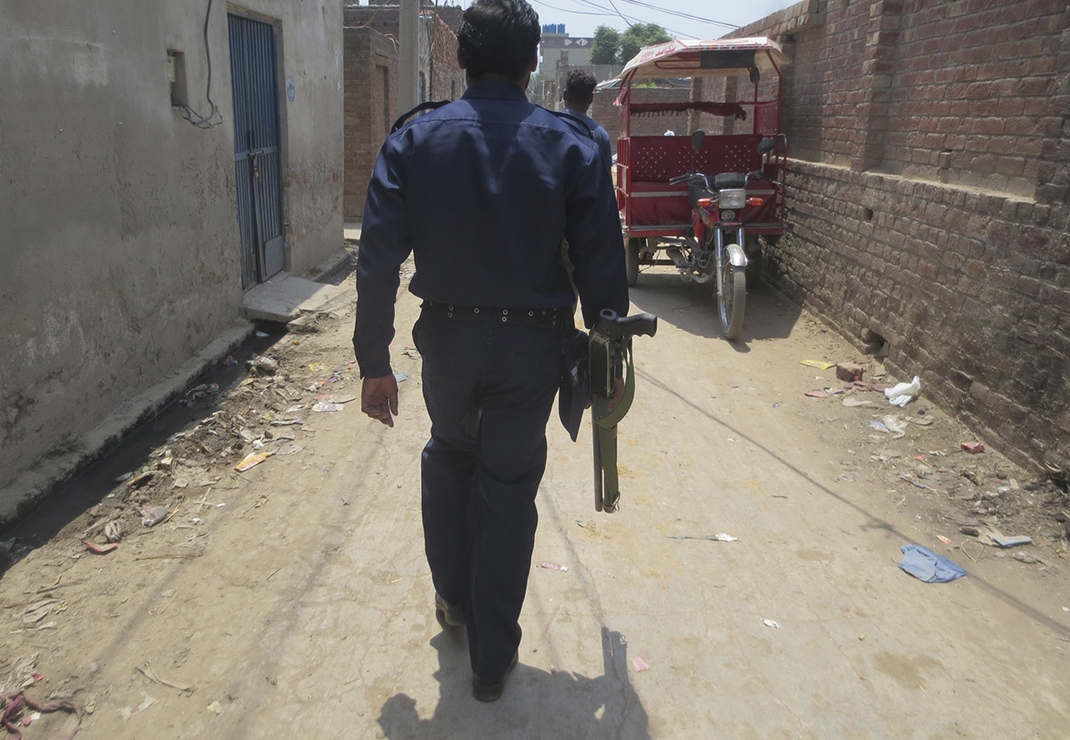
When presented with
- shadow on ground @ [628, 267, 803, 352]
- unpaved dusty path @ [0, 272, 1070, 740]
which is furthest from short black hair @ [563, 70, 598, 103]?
unpaved dusty path @ [0, 272, 1070, 740]

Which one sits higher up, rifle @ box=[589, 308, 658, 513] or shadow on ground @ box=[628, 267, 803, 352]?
rifle @ box=[589, 308, 658, 513]

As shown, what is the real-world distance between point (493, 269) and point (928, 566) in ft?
7.27

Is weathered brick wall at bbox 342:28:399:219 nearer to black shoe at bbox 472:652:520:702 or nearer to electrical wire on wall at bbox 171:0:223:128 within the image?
electrical wire on wall at bbox 171:0:223:128

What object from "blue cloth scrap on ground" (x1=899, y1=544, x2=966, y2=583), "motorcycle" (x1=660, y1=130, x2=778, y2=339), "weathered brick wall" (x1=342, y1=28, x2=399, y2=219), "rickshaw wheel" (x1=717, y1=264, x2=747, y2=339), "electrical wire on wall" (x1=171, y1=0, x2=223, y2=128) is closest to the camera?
"blue cloth scrap on ground" (x1=899, y1=544, x2=966, y2=583)

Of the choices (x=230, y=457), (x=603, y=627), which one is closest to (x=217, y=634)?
(x=603, y=627)

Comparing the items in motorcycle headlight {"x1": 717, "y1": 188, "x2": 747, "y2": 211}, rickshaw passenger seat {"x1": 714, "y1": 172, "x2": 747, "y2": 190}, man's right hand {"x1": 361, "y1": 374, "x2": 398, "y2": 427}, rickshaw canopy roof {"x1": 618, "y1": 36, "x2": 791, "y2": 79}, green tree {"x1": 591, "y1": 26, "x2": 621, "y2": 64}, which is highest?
green tree {"x1": 591, "y1": 26, "x2": 621, "y2": 64}

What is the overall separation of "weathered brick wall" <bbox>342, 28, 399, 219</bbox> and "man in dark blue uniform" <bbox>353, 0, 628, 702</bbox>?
10159mm

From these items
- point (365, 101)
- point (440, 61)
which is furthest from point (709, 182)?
point (440, 61)

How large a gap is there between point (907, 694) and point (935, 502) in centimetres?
155

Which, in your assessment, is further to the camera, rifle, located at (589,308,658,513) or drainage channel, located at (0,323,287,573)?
drainage channel, located at (0,323,287,573)

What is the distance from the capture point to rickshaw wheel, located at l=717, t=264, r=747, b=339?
631cm

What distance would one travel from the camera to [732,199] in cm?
671

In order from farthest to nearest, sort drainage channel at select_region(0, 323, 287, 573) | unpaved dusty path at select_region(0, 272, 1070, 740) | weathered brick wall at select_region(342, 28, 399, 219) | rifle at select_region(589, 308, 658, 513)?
weathered brick wall at select_region(342, 28, 399, 219) < drainage channel at select_region(0, 323, 287, 573) < unpaved dusty path at select_region(0, 272, 1070, 740) < rifle at select_region(589, 308, 658, 513)

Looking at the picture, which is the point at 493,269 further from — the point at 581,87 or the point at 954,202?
the point at 581,87
